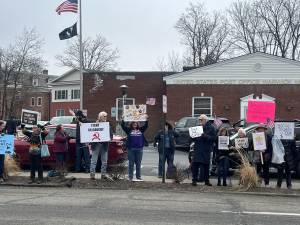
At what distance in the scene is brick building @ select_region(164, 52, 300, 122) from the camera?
3450cm

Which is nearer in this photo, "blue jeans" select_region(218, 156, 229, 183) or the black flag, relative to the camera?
"blue jeans" select_region(218, 156, 229, 183)

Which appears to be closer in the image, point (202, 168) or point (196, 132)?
point (196, 132)

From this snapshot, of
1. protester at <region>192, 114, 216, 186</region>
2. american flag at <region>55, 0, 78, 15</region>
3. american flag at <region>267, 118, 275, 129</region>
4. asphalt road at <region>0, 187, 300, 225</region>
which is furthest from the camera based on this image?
american flag at <region>55, 0, 78, 15</region>

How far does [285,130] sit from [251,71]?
21.1 metres

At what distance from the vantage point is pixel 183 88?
116 feet

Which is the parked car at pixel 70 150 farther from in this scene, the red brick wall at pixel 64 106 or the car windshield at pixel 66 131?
the red brick wall at pixel 64 106

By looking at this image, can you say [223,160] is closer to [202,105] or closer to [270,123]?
[270,123]

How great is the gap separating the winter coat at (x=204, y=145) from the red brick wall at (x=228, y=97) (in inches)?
815

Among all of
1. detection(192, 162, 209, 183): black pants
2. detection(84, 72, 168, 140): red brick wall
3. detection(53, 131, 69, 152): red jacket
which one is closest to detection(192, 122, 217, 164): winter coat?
detection(192, 162, 209, 183): black pants

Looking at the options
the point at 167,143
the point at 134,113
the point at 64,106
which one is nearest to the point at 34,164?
the point at 134,113

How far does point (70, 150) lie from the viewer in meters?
16.9

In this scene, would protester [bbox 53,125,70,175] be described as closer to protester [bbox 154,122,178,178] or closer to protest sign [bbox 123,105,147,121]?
protest sign [bbox 123,105,147,121]

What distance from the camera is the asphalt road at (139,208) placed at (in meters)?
9.01

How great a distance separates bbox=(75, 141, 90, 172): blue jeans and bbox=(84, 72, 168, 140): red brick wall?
858 inches
